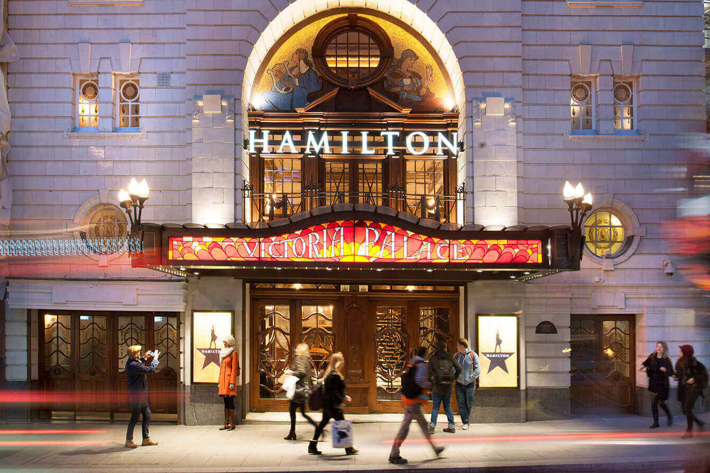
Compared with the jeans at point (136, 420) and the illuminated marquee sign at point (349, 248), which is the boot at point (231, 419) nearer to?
the jeans at point (136, 420)

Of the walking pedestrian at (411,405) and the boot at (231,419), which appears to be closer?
the walking pedestrian at (411,405)

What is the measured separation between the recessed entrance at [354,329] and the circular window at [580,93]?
5610 millimetres

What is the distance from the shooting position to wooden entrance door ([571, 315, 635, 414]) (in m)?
13.2

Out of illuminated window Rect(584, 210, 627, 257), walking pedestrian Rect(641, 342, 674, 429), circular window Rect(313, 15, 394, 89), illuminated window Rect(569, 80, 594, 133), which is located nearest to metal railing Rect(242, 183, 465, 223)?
circular window Rect(313, 15, 394, 89)

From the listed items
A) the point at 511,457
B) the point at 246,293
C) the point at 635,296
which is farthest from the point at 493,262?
the point at 246,293

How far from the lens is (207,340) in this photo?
487 inches

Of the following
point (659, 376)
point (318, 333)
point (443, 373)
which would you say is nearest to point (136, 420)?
point (318, 333)

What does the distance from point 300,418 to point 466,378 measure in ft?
12.8

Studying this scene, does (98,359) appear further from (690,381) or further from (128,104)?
(690,381)

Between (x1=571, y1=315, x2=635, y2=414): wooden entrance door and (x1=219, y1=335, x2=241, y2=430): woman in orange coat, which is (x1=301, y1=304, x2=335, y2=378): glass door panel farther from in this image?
(x1=571, y1=315, x2=635, y2=414): wooden entrance door

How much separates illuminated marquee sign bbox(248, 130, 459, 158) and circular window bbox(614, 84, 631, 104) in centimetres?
409

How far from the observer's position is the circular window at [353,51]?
13.7 meters

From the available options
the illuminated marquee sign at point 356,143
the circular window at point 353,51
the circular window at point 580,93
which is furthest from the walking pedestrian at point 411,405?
the circular window at point 580,93

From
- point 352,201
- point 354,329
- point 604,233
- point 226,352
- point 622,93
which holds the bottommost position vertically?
point 226,352
